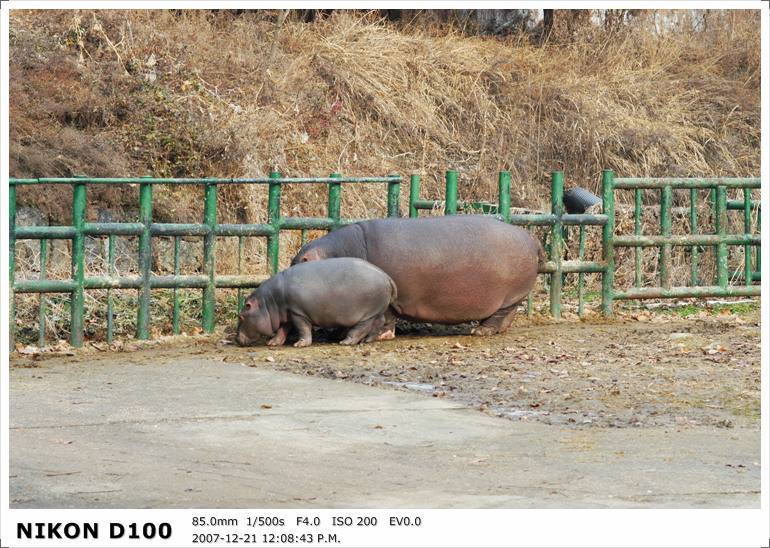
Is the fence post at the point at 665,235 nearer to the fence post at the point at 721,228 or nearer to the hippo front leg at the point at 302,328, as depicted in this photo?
the fence post at the point at 721,228

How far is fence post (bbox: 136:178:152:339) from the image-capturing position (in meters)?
8.45

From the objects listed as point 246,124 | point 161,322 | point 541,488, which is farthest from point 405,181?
point 541,488

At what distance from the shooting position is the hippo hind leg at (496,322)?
916 centimetres

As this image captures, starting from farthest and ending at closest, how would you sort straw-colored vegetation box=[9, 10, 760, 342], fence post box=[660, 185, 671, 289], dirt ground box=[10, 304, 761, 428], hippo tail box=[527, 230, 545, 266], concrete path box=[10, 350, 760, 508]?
straw-colored vegetation box=[9, 10, 760, 342] → fence post box=[660, 185, 671, 289] → hippo tail box=[527, 230, 545, 266] → dirt ground box=[10, 304, 761, 428] → concrete path box=[10, 350, 760, 508]

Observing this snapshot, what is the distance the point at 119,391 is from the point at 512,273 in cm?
380

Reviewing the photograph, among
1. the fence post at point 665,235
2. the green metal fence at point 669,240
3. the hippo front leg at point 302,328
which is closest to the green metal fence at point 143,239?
the hippo front leg at point 302,328

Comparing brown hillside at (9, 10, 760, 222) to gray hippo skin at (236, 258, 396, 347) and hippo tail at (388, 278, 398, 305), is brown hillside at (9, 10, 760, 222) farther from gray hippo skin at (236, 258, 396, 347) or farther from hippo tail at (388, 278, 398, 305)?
hippo tail at (388, 278, 398, 305)

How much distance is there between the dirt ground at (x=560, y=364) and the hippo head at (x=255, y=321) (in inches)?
5.4

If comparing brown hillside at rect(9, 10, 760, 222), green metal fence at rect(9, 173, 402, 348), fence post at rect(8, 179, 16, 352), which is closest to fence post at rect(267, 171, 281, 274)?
green metal fence at rect(9, 173, 402, 348)

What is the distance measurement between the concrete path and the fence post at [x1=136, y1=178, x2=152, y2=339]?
1923 millimetres

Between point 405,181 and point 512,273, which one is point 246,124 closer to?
point 405,181

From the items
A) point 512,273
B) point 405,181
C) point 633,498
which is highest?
point 405,181

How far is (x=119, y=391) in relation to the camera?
255 inches

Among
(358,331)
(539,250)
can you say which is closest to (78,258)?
(358,331)
